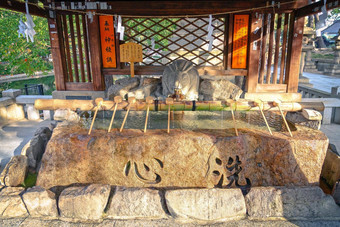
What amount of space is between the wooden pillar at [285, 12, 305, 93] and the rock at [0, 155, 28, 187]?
697 cm

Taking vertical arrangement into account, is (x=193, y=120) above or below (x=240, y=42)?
below

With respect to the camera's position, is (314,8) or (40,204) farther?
(314,8)

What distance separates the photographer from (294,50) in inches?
265

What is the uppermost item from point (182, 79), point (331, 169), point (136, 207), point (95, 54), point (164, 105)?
point (95, 54)

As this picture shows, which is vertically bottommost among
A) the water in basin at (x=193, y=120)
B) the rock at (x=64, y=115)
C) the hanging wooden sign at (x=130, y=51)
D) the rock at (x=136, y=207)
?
the rock at (x=136, y=207)

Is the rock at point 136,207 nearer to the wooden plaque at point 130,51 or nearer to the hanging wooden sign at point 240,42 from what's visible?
the wooden plaque at point 130,51

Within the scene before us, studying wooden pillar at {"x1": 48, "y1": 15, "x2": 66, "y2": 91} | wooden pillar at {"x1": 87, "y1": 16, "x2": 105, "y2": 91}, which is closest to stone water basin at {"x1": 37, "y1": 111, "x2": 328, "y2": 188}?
wooden pillar at {"x1": 87, "y1": 16, "x2": 105, "y2": 91}

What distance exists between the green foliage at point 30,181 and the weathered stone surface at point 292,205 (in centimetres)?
325

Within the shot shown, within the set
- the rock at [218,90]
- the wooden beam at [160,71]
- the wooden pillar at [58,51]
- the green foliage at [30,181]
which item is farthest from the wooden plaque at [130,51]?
the green foliage at [30,181]

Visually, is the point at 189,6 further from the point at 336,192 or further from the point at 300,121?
the point at 336,192

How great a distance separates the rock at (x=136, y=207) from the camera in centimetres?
305

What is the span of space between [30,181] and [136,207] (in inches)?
75.3

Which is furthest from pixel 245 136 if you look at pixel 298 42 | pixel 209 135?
pixel 298 42

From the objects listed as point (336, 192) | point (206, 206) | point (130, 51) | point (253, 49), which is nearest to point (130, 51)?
point (130, 51)
